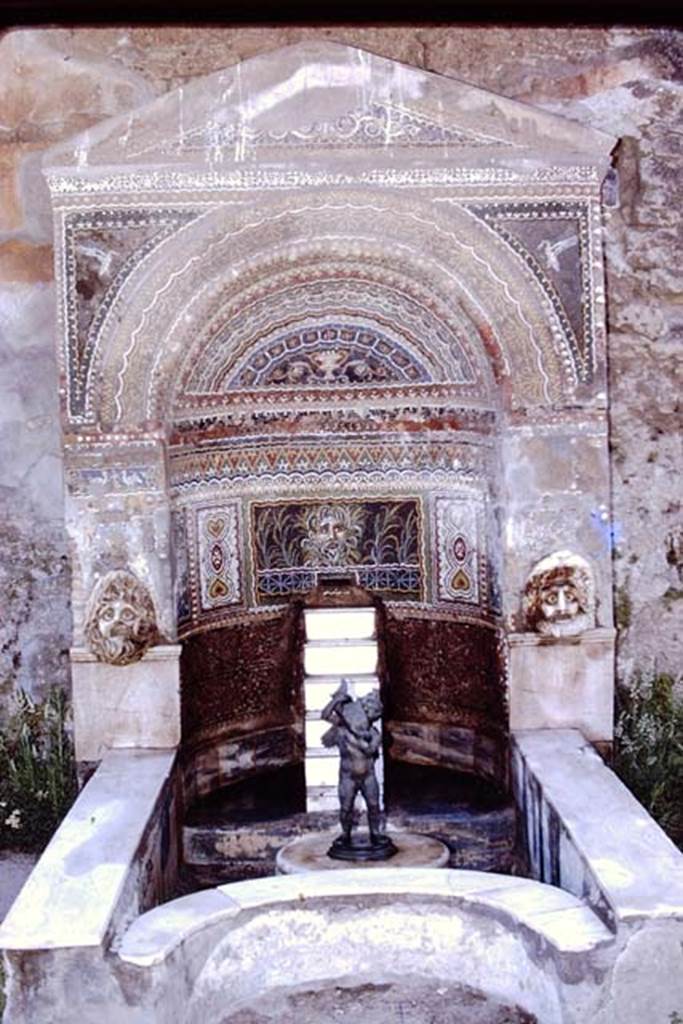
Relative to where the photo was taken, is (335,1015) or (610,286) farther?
(610,286)

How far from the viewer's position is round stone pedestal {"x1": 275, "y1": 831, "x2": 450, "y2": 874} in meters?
4.91

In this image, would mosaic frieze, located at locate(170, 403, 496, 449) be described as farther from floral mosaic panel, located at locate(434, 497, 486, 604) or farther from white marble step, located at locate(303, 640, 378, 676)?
white marble step, located at locate(303, 640, 378, 676)

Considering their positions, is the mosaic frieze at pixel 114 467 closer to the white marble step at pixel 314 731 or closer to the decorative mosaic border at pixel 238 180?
the decorative mosaic border at pixel 238 180

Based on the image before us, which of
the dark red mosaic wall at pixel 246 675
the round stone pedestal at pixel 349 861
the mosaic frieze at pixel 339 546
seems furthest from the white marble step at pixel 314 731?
the mosaic frieze at pixel 339 546

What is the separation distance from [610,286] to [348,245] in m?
1.23

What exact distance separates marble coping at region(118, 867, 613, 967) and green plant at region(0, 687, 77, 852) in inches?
72.2

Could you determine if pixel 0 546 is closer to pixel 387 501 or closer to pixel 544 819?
pixel 387 501

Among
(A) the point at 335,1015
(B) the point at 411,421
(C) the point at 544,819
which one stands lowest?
(A) the point at 335,1015

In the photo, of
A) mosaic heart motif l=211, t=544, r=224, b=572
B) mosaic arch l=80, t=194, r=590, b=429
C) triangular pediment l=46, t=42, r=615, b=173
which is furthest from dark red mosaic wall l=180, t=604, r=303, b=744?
triangular pediment l=46, t=42, r=615, b=173

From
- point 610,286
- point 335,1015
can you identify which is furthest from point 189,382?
point 335,1015

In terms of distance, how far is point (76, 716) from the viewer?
559 cm

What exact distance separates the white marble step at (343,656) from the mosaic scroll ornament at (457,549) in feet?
1.53

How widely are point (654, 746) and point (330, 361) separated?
2265mm

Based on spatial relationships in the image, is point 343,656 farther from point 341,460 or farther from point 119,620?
point 119,620
